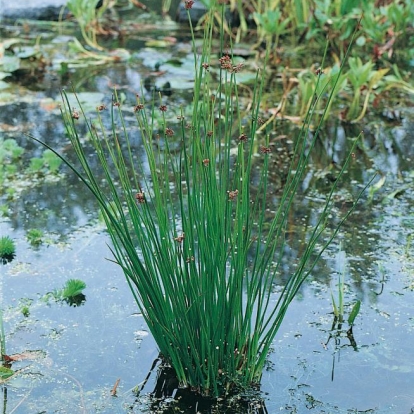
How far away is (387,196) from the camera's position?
3273mm

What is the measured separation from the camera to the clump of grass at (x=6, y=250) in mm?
2730

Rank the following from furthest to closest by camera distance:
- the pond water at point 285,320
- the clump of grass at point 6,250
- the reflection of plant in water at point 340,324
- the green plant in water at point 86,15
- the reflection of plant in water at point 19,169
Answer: the green plant in water at point 86,15 → the reflection of plant in water at point 19,169 → the clump of grass at point 6,250 → the reflection of plant in water at point 340,324 → the pond water at point 285,320

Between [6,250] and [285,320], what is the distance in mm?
1011

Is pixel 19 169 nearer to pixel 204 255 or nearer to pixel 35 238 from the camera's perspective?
pixel 35 238

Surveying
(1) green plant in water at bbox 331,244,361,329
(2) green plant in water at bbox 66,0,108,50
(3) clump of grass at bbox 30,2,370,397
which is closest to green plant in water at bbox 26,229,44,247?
(3) clump of grass at bbox 30,2,370,397

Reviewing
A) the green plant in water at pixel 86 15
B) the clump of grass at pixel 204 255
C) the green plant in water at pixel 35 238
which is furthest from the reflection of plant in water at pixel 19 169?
the green plant in water at pixel 86 15

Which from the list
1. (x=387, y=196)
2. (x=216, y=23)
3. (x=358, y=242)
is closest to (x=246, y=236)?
(x=358, y=242)

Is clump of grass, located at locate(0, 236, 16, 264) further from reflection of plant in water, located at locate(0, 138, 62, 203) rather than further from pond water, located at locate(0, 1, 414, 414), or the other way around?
reflection of plant in water, located at locate(0, 138, 62, 203)

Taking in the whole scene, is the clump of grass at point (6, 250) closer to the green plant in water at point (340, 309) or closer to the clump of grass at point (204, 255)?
the clump of grass at point (204, 255)

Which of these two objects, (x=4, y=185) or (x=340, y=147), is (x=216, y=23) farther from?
(x=4, y=185)

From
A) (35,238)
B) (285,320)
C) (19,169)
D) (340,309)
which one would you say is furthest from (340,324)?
(19,169)

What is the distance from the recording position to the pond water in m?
2.05

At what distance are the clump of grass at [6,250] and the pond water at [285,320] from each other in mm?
51

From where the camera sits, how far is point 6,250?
2.74 meters
